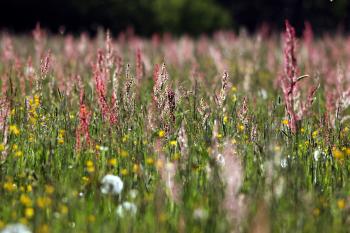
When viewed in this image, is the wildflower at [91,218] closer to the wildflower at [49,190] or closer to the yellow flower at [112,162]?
the wildflower at [49,190]

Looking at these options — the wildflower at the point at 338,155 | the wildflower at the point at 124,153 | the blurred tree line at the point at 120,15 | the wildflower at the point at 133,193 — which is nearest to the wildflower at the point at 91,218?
the wildflower at the point at 133,193

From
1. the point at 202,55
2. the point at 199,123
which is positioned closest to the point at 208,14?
the point at 202,55

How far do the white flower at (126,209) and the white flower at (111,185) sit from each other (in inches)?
8.1

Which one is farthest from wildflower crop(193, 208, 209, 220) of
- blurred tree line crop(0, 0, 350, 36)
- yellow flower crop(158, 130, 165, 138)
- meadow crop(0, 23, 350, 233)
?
blurred tree line crop(0, 0, 350, 36)

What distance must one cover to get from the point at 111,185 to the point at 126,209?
312 mm

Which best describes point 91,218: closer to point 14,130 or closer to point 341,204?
point 341,204

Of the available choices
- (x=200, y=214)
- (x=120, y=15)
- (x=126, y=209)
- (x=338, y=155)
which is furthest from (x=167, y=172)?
(x=120, y=15)

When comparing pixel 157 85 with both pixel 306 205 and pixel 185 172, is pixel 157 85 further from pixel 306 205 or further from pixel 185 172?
pixel 306 205

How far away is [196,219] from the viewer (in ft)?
10.1

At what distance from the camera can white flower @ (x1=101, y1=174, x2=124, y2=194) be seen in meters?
3.46

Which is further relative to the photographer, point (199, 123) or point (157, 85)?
point (199, 123)

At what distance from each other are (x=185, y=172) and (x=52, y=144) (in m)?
0.87

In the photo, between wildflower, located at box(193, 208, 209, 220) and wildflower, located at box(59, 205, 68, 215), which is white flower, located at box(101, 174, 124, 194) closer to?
wildflower, located at box(59, 205, 68, 215)

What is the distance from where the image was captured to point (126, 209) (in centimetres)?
321
